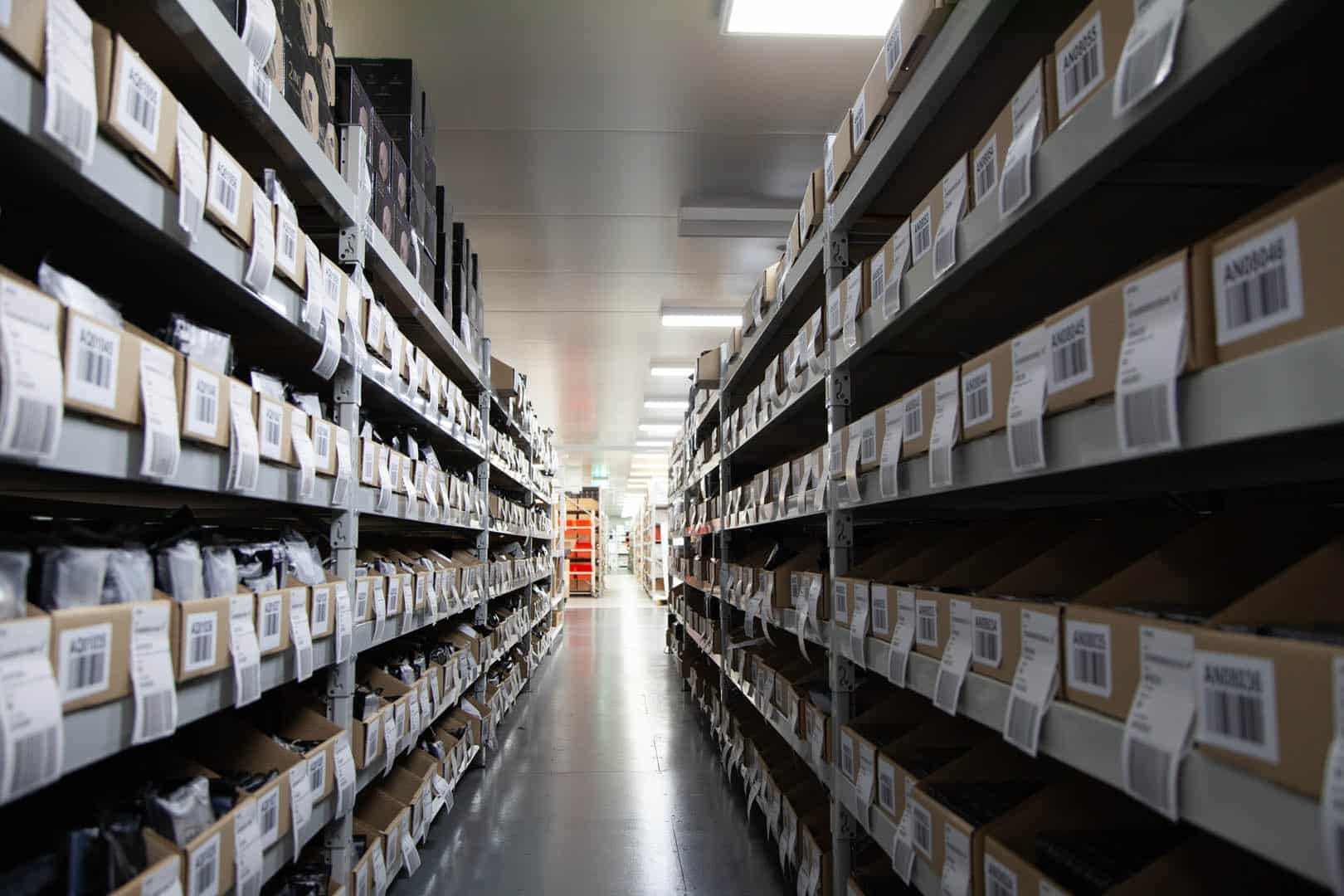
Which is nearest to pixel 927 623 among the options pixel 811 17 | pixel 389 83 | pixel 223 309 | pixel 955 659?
pixel 955 659

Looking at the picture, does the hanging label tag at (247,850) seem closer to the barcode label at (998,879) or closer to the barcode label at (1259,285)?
the barcode label at (998,879)

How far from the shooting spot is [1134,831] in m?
1.31

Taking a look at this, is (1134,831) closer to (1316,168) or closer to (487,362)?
(1316,168)

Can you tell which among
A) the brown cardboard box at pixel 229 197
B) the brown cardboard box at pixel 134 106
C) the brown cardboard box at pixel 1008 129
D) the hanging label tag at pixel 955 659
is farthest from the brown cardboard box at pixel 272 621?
the brown cardboard box at pixel 1008 129

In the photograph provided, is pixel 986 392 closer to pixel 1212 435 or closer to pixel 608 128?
pixel 1212 435

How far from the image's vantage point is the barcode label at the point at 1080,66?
101 centimetres

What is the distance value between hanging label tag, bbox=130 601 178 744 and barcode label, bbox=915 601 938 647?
4.06 feet

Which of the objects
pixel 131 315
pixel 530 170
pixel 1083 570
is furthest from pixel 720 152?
pixel 1083 570

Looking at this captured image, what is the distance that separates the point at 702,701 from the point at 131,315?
14.5 feet

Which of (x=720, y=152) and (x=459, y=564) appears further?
(x=720, y=152)

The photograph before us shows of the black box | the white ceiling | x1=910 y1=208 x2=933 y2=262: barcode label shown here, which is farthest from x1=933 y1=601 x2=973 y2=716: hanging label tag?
the white ceiling

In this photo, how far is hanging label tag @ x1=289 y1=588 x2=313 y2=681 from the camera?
1.67 metres

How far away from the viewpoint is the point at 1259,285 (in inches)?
29.9

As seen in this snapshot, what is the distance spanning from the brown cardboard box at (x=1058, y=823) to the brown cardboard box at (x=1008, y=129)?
95 centimetres
